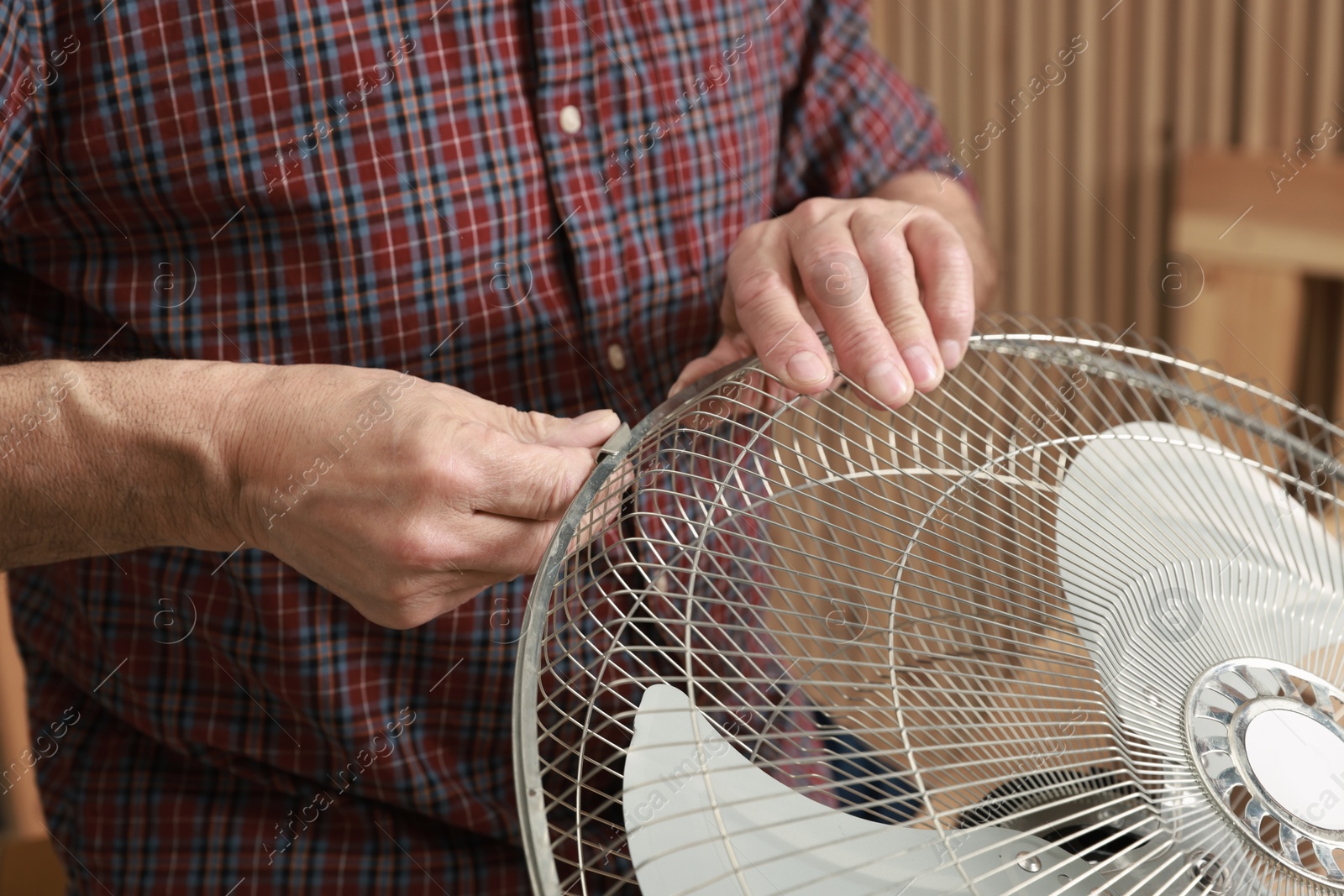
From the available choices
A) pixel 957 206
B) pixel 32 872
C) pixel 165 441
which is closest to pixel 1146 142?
pixel 957 206

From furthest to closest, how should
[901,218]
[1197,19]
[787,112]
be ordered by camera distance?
[1197,19]
[787,112]
[901,218]

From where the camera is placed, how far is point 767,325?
555 mm

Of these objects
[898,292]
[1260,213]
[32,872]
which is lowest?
[32,872]

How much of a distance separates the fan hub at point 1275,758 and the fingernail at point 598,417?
0.28 meters

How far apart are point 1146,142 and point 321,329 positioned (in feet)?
4.82

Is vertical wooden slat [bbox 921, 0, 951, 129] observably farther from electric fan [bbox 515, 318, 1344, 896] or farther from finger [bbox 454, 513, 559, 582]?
finger [bbox 454, 513, 559, 582]

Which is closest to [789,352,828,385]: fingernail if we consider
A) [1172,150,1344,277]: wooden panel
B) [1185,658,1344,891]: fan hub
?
[1185,658,1344,891]: fan hub

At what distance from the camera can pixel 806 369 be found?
0.51m

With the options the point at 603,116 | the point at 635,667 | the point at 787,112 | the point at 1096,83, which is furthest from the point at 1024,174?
the point at 635,667

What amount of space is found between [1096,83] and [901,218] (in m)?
1.31

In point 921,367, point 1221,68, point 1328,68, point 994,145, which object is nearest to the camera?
point 921,367

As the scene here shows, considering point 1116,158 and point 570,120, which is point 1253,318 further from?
point 570,120

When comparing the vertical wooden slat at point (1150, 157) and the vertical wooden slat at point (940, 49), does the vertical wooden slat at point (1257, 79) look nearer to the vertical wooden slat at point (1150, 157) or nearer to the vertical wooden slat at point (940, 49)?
the vertical wooden slat at point (1150, 157)

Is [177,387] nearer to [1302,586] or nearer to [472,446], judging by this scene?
[472,446]
